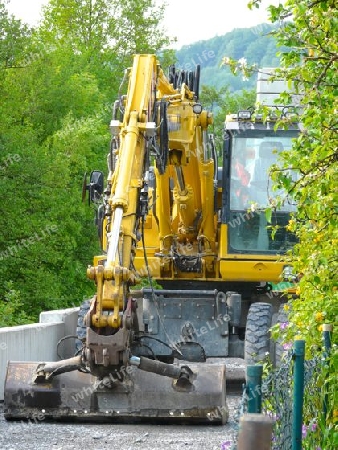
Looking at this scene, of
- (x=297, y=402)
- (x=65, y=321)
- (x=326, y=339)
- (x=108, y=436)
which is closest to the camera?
(x=297, y=402)

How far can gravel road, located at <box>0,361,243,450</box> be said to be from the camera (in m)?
11.4

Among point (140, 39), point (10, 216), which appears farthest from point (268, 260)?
point (140, 39)

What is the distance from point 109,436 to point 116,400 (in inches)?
29.8

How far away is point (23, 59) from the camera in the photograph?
32.5 m

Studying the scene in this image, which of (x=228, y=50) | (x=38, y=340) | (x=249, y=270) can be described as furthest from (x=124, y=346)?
(x=228, y=50)

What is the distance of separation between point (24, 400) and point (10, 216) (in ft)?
49.6

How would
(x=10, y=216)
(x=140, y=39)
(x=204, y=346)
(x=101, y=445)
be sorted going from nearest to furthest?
(x=101, y=445) → (x=204, y=346) → (x=10, y=216) → (x=140, y=39)

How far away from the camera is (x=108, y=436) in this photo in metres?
12.0

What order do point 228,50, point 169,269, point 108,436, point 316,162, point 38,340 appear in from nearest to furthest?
1. point 316,162
2. point 108,436
3. point 38,340
4. point 169,269
5. point 228,50

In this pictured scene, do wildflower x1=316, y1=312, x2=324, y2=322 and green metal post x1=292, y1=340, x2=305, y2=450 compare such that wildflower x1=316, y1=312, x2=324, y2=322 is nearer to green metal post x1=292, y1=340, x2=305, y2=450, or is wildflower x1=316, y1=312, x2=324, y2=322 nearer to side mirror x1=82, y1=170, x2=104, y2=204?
green metal post x1=292, y1=340, x2=305, y2=450

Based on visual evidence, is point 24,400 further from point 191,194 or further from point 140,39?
point 140,39

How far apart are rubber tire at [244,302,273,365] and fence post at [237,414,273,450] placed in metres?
10.5

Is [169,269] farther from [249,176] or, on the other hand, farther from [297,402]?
[297,402]

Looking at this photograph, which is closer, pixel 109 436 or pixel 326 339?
pixel 326 339
